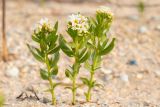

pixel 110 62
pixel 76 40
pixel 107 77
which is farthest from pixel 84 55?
pixel 110 62

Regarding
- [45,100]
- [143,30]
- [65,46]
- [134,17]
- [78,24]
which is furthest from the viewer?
[134,17]

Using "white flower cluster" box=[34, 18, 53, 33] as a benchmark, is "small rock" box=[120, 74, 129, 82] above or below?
below

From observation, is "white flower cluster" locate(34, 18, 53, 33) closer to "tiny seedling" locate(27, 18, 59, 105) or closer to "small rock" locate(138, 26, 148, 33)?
"tiny seedling" locate(27, 18, 59, 105)

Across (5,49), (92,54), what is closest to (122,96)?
(92,54)

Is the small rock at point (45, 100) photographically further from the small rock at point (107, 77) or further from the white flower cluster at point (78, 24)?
the small rock at point (107, 77)

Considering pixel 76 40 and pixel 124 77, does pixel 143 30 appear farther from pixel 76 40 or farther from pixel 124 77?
pixel 76 40

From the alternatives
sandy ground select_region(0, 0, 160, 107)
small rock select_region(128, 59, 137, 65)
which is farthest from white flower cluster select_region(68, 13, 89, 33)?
small rock select_region(128, 59, 137, 65)
